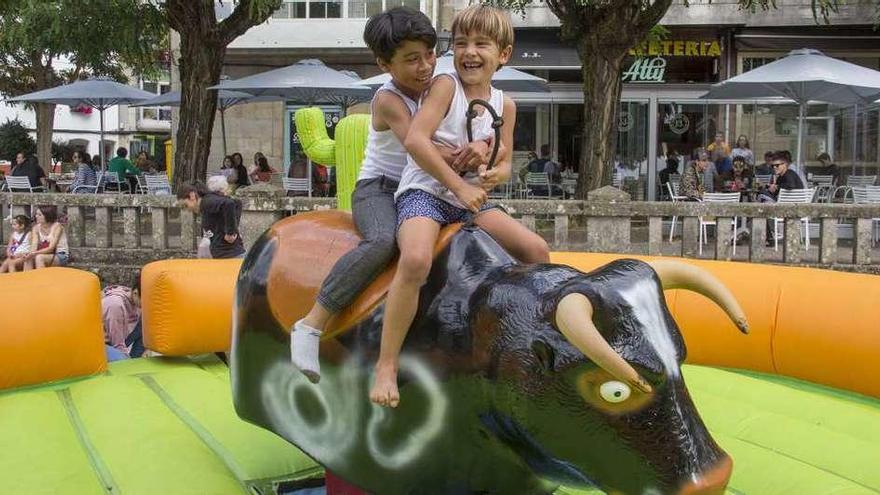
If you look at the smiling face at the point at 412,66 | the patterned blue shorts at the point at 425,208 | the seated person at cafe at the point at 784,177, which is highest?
the smiling face at the point at 412,66

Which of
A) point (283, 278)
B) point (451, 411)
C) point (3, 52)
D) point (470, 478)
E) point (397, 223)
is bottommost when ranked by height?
point (470, 478)

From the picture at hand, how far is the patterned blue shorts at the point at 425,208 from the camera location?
336 centimetres

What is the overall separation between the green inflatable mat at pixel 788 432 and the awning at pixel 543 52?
49.7ft

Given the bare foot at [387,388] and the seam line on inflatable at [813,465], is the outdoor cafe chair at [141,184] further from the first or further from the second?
the bare foot at [387,388]

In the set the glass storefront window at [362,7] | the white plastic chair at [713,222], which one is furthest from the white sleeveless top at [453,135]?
the glass storefront window at [362,7]

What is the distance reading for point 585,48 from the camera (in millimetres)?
13133

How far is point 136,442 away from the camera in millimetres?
4523

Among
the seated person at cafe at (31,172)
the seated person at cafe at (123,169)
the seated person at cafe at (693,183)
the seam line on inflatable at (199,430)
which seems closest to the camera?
the seam line on inflatable at (199,430)

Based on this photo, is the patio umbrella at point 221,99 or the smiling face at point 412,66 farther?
→ the patio umbrella at point 221,99

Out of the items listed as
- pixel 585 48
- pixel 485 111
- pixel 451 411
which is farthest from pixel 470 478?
pixel 585 48

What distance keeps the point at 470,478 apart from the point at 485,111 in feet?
4.36

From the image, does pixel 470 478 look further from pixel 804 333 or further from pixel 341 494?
pixel 804 333

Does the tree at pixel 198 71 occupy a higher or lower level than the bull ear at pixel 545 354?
higher

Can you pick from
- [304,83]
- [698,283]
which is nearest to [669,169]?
[304,83]
